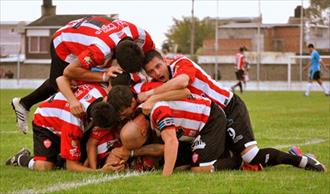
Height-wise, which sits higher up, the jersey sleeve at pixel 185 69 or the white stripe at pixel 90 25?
the white stripe at pixel 90 25

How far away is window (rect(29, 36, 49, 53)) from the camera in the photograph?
6406 centimetres

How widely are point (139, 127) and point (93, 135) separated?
1.91 feet

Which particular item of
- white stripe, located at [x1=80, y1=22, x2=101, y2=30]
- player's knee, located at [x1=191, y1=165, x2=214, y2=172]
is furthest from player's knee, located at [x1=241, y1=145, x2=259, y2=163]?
white stripe, located at [x1=80, y1=22, x2=101, y2=30]

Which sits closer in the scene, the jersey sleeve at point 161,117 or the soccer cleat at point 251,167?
the jersey sleeve at point 161,117

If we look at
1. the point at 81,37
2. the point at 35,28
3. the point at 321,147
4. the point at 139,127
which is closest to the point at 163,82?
the point at 139,127

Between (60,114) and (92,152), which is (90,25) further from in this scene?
(92,152)

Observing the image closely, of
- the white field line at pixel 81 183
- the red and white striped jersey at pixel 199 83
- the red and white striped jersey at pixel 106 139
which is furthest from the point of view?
the red and white striped jersey at pixel 106 139

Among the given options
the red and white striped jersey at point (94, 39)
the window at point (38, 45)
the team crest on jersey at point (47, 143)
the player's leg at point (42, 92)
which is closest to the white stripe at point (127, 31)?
the red and white striped jersey at point (94, 39)

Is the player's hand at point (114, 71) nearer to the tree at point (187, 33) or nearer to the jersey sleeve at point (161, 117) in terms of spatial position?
the jersey sleeve at point (161, 117)

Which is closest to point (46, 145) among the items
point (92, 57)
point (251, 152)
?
point (92, 57)

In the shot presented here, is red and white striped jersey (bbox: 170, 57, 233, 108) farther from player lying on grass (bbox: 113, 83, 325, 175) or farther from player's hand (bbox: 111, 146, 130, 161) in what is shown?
player's hand (bbox: 111, 146, 130, 161)

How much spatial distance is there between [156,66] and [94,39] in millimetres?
889

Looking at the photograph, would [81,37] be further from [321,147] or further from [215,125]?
[321,147]

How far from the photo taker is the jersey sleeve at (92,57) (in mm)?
7461
